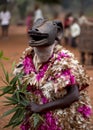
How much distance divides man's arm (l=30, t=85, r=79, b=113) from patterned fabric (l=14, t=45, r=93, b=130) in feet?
0.13

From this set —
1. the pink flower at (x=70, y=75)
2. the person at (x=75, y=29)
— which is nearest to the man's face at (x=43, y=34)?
the pink flower at (x=70, y=75)

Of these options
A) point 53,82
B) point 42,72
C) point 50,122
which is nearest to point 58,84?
A: point 53,82

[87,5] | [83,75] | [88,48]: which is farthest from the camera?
[87,5]

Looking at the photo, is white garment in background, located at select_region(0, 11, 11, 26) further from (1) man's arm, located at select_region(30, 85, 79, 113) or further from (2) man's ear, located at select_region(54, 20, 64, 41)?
(1) man's arm, located at select_region(30, 85, 79, 113)

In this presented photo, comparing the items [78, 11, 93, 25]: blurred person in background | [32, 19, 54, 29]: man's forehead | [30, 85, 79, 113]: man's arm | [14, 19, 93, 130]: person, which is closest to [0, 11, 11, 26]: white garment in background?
[78, 11, 93, 25]: blurred person in background

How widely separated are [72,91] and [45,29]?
53 centimetres

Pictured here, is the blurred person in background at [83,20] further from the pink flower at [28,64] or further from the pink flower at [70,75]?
the pink flower at [70,75]

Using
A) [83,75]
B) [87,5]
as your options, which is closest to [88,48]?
[83,75]

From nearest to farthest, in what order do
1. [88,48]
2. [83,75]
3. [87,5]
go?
[83,75] → [88,48] → [87,5]

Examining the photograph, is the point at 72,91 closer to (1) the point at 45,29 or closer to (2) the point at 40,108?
(2) the point at 40,108

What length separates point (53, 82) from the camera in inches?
140

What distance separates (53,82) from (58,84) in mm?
84

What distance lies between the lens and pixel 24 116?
3.70 m

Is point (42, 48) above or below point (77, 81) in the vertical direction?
above
